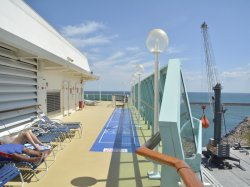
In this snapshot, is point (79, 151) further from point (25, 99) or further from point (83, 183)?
point (25, 99)

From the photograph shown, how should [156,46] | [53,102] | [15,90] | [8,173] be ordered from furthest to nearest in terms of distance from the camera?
[53,102] < [15,90] < [156,46] < [8,173]

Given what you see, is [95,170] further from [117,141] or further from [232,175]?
[232,175]

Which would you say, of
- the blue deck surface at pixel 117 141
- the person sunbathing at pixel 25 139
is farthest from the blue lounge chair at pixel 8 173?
the blue deck surface at pixel 117 141

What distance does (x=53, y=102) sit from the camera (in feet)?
37.5

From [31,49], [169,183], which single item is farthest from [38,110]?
[169,183]

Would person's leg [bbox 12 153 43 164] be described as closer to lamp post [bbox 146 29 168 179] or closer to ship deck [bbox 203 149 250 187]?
lamp post [bbox 146 29 168 179]

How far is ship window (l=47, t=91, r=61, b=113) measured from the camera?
10.8 metres

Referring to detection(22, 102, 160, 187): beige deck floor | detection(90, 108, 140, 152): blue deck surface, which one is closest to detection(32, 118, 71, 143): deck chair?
detection(22, 102, 160, 187): beige deck floor

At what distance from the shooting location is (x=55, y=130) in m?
6.75

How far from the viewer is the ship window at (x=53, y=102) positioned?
426 inches

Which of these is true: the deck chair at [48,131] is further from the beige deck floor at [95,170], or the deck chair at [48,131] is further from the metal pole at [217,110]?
the metal pole at [217,110]

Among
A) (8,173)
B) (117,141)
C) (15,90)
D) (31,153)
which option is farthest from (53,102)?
(8,173)

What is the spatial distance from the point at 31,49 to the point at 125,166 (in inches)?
135

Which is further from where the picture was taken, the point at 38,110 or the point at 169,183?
the point at 38,110
